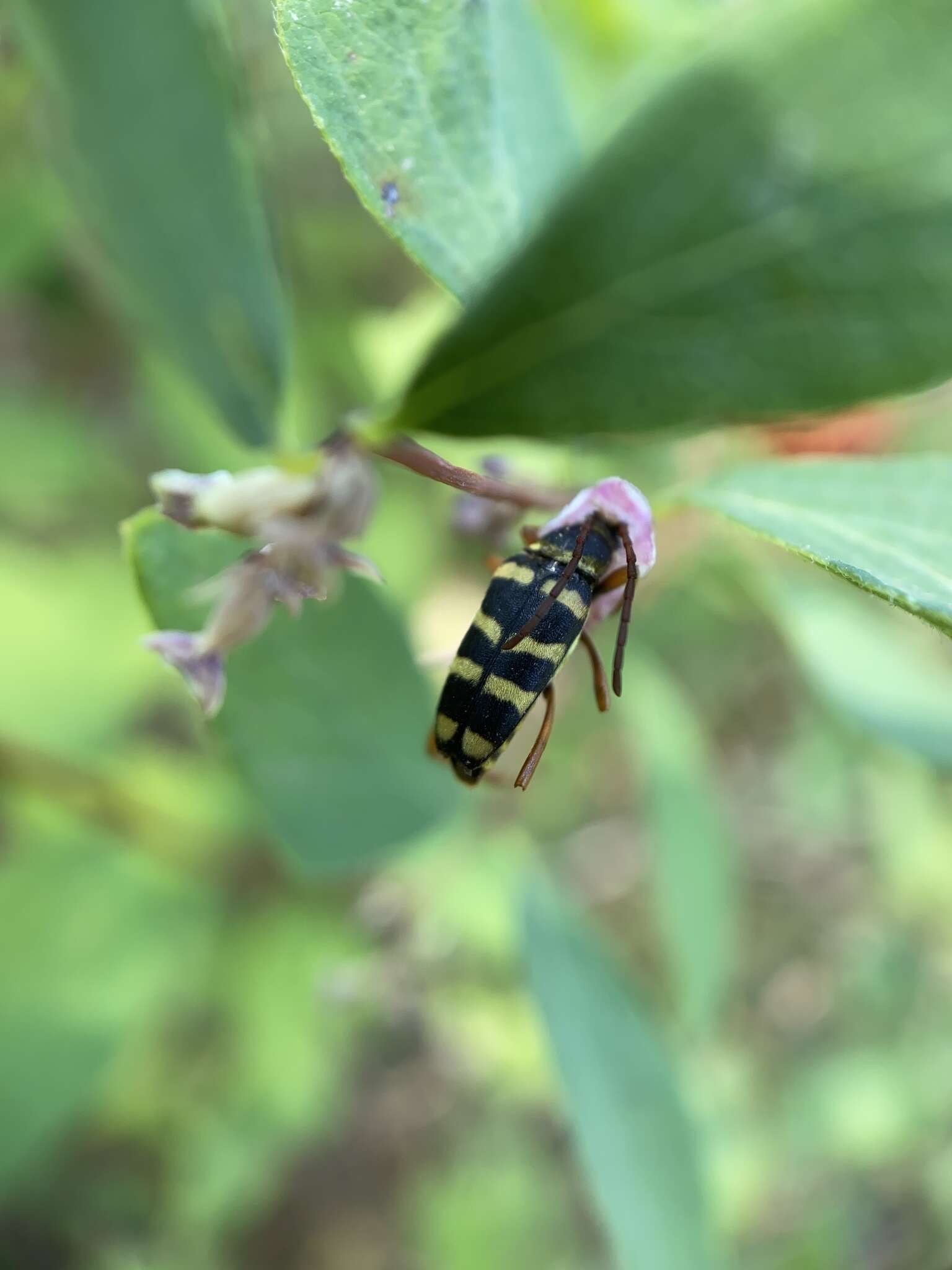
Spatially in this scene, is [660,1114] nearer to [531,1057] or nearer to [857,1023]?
[531,1057]

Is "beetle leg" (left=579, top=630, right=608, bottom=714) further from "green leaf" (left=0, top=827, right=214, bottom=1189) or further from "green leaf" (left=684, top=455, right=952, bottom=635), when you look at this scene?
"green leaf" (left=0, top=827, right=214, bottom=1189)

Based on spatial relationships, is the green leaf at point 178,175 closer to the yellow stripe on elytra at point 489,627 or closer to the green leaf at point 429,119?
the green leaf at point 429,119

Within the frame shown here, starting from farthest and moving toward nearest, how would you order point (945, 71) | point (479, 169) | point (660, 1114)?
point (660, 1114) → point (479, 169) → point (945, 71)

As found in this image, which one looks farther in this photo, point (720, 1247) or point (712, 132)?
point (720, 1247)

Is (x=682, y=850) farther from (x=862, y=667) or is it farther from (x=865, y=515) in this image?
(x=865, y=515)

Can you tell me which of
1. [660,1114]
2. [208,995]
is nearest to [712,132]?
[660,1114]

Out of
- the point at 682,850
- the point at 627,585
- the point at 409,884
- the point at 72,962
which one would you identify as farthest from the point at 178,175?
the point at 409,884
